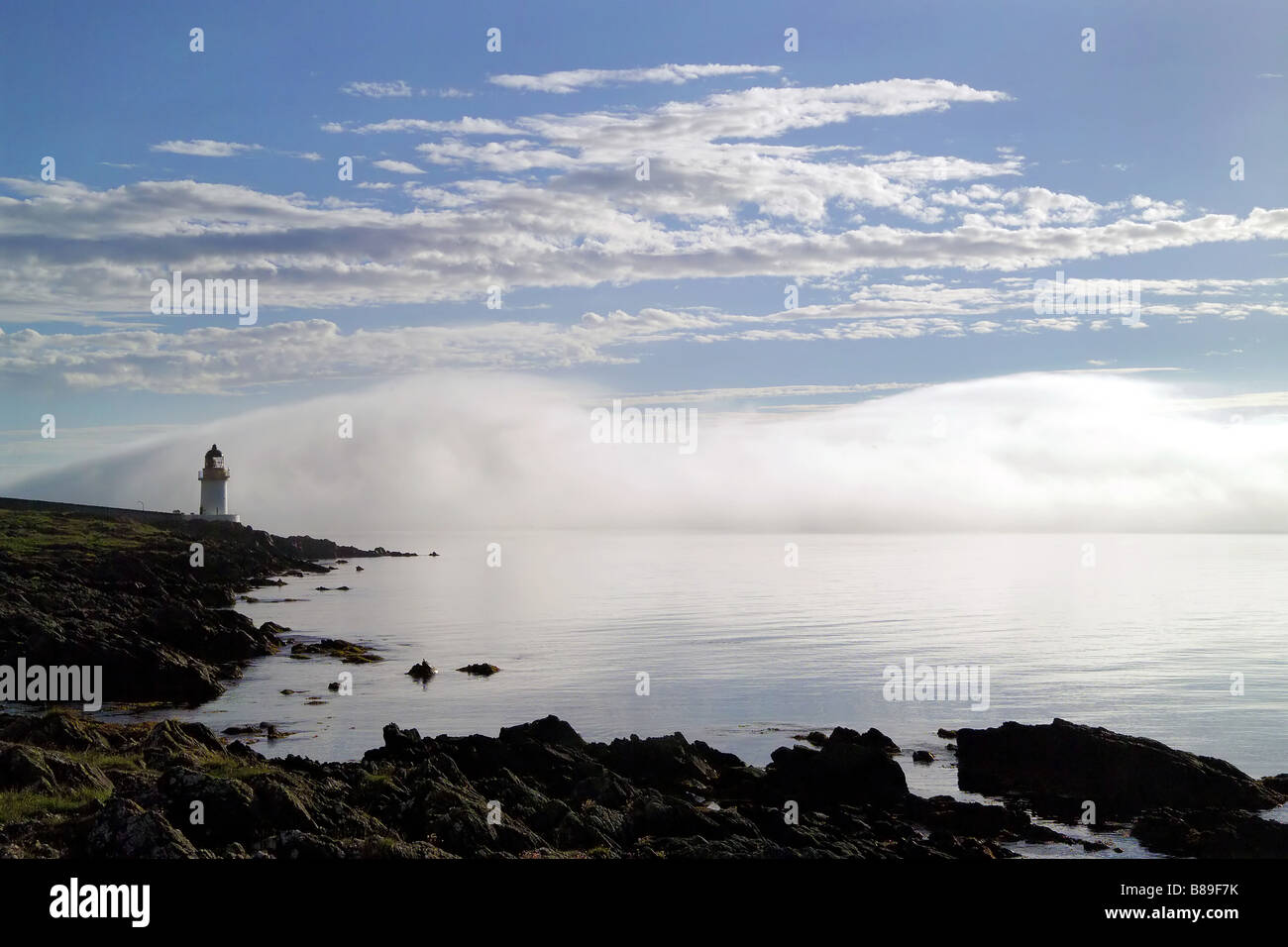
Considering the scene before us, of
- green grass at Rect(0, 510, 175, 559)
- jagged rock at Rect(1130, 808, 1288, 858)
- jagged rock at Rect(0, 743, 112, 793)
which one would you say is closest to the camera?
jagged rock at Rect(0, 743, 112, 793)

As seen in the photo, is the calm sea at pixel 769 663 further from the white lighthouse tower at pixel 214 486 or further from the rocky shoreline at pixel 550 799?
the white lighthouse tower at pixel 214 486

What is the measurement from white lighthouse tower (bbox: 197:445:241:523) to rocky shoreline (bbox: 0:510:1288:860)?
309 feet

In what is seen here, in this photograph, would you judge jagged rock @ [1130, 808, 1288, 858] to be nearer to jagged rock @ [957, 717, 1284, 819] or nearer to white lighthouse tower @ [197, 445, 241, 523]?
jagged rock @ [957, 717, 1284, 819]

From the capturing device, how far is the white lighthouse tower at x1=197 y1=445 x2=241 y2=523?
139m

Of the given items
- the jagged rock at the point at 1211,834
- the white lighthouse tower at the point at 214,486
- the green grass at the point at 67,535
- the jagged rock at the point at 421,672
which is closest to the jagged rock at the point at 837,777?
the jagged rock at the point at 1211,834

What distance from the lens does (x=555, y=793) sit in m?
29.0

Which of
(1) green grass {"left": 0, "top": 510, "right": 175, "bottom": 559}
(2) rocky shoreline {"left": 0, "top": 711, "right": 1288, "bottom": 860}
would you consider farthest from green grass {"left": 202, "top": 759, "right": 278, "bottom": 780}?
(1) green grass {"left": 0, "top": 510, "right": 175, "bottom": 559}

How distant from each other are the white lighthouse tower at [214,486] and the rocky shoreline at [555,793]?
309 feet

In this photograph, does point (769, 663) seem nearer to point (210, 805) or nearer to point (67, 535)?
point (210, 805)

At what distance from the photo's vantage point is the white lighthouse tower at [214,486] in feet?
456

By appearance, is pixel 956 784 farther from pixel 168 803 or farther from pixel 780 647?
pixel 780 647

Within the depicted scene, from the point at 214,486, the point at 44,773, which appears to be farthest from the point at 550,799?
the point at 214,486
